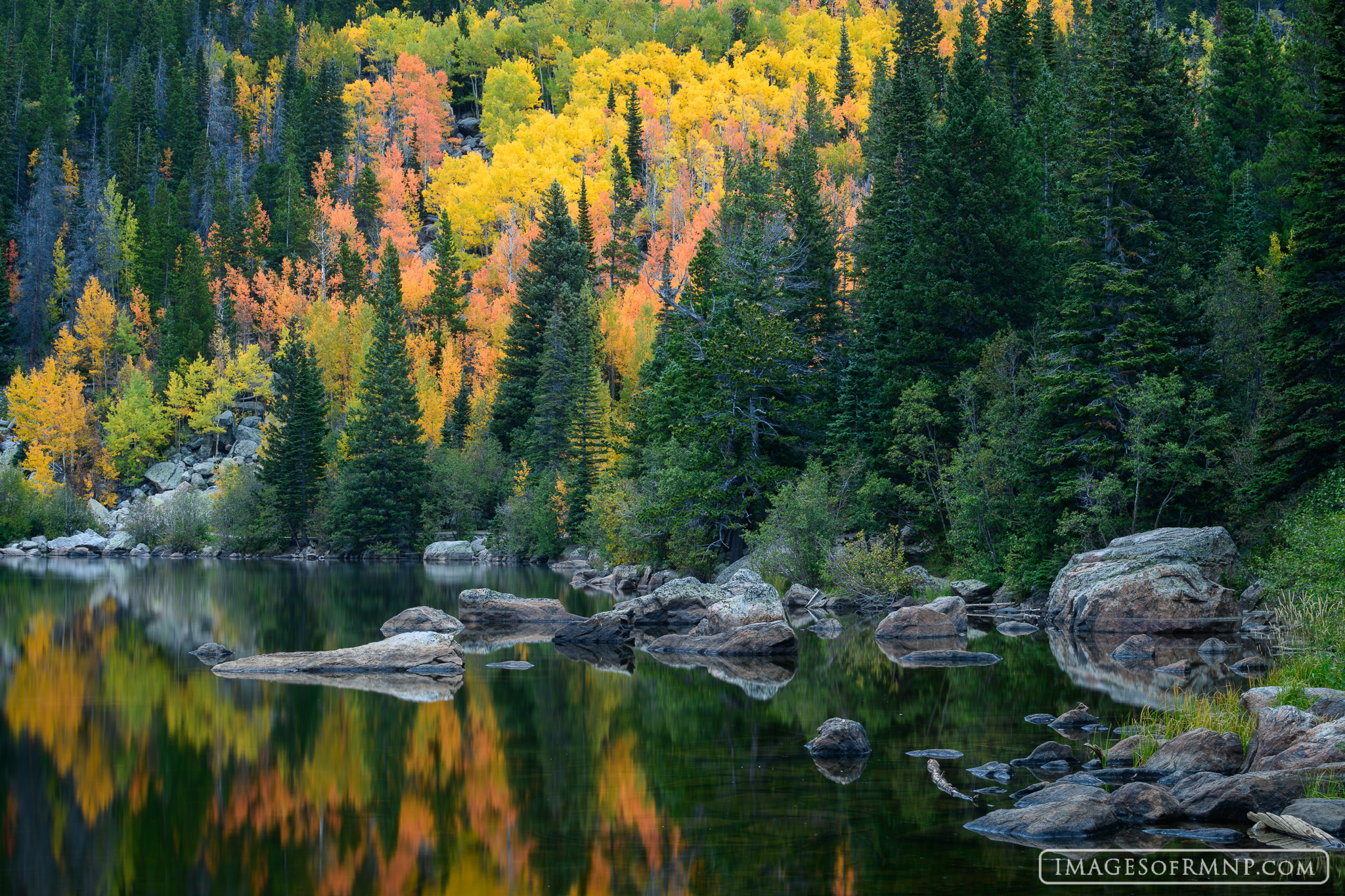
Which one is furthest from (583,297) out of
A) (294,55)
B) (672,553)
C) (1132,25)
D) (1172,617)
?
(294,55)

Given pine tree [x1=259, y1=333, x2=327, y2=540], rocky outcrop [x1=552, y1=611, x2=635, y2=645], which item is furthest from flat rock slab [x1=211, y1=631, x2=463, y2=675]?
pine tree [x1=259, y1=333, x2=327, y2=540]

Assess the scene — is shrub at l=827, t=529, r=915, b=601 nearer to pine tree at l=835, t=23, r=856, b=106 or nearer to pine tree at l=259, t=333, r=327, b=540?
pine tree at l=259, t=333, r=327, b=540

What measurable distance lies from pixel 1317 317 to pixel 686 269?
201 feet

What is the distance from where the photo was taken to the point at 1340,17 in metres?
27.7

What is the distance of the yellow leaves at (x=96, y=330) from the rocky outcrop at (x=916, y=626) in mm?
87976

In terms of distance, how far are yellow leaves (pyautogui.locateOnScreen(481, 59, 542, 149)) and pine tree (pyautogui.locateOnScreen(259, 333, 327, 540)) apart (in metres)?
58.1

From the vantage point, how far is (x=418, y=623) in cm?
2958

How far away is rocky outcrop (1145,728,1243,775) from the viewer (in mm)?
13344

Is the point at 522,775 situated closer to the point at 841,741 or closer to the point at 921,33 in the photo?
the point at 841,741

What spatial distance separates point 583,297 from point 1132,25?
41925 millimetres

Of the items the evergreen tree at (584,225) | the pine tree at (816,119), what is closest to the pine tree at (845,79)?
the pine tree at (816,119)

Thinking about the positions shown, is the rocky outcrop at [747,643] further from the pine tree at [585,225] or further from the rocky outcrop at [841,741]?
the pine tree at [585,225]

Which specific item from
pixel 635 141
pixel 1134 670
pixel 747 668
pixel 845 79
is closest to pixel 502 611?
pixel 747 668

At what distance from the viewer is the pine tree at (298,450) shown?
7394cm
